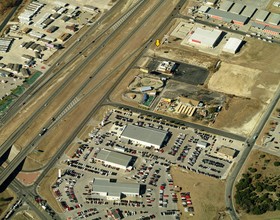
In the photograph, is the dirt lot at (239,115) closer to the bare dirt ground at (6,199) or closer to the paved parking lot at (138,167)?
the paved parking lot at (138,167)

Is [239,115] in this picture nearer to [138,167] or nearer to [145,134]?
[145,134]

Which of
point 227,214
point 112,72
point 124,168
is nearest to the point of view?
point 227,214

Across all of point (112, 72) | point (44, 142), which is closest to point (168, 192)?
point (44, 142)

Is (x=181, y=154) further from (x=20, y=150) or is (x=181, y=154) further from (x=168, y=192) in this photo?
(x=20, y=150)

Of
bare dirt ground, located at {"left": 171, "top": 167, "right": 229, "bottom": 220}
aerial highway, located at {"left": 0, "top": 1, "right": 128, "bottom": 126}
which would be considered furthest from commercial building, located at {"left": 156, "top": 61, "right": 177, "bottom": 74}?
bare dirt ground, located at {"left": 171, "top": 167, "right": 229, "bottom": 220}

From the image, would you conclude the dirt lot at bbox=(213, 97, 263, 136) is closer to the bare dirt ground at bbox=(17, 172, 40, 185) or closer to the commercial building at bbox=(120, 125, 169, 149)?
the commercial building at bbox=(120, 125, 169, 149)
